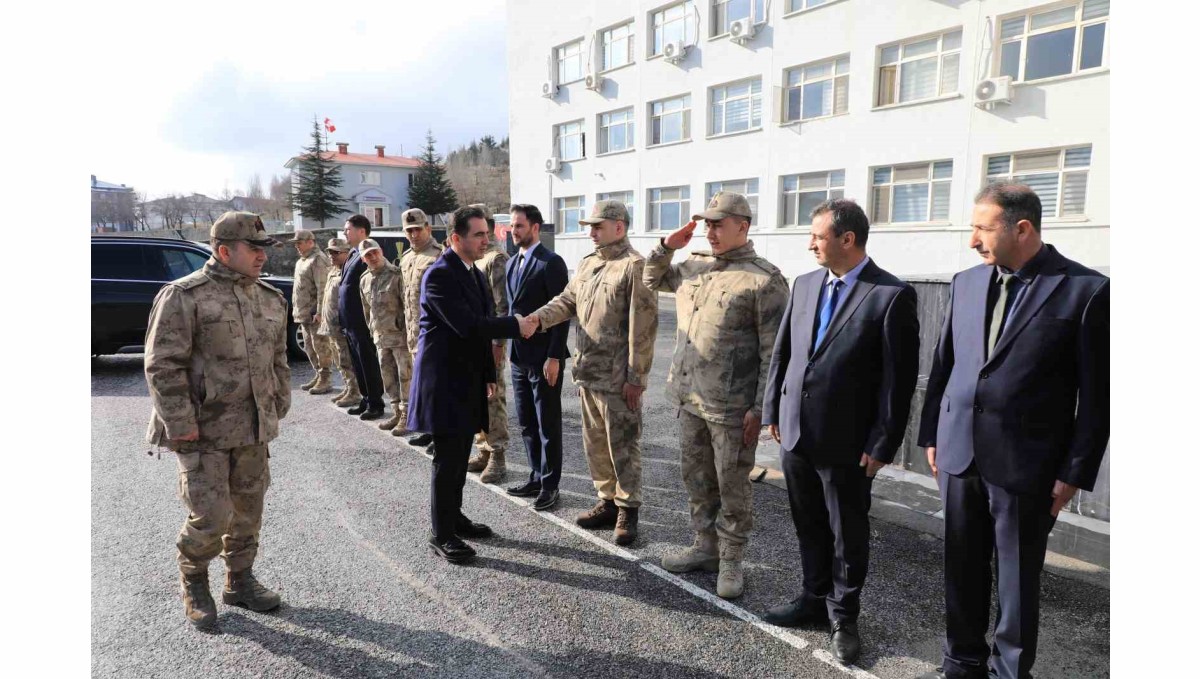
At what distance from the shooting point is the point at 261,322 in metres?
3.41

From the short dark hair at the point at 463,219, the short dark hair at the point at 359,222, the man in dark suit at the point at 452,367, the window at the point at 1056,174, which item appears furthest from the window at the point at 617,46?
the man in dark suit at the point at 452,367

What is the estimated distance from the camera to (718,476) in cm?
360

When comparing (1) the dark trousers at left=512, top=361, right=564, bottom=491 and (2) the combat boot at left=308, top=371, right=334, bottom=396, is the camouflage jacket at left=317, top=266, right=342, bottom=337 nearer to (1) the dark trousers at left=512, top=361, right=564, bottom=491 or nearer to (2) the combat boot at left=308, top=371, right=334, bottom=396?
(2) the combat boot at left=308, top=371, right=334, bottom=396

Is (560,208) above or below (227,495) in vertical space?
above

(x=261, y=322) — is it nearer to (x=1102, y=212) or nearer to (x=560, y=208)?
(x=1102, y=212)

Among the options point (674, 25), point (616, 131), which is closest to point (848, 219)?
point (674, 25)

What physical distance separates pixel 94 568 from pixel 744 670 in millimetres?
3674

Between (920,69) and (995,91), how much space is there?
8.38 ft

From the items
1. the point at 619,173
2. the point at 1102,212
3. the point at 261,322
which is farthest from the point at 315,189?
the point at 261,322

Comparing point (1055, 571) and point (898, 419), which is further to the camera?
point (1055, 571)

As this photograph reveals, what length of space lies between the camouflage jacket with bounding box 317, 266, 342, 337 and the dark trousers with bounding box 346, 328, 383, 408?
52 cm

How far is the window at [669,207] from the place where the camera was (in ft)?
81.5

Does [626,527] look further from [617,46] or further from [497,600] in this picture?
[617,46]

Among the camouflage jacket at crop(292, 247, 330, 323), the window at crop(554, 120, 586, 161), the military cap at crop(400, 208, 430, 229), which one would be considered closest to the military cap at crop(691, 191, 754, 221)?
the military cap at crop(400, 208, 430, 229)
